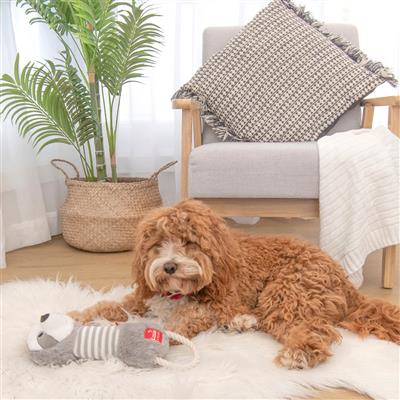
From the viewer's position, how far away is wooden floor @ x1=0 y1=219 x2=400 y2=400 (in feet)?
6.89

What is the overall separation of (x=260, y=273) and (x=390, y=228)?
0.61 m

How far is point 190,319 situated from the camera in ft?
4.88

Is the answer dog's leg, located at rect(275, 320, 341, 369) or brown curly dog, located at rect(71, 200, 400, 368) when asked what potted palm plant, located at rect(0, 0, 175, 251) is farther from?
dog's leg, located at rect(275, 320, 341, 369)

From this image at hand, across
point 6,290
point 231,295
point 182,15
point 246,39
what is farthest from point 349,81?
point 6,290

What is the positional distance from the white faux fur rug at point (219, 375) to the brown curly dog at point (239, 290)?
45 millimetres

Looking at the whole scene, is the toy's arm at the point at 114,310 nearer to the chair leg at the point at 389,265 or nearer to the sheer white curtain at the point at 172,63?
the chair leg at the point at 389,265

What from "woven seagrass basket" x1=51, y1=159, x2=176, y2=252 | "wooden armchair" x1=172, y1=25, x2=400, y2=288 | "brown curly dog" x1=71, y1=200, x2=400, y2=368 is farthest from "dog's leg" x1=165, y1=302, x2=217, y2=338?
"woven seagrass basket" x1=51, y1=159, x2=176, y2=252

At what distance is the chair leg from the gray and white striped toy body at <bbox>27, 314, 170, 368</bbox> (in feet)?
3.40

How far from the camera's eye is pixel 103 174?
268 centimetres

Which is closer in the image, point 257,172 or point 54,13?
point 257,172

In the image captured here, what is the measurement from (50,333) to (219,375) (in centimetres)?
45

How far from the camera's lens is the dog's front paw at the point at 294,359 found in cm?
130

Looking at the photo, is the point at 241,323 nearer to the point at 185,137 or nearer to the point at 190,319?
the point at 190,319

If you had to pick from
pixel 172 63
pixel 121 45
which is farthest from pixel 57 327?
pixel 172 63
